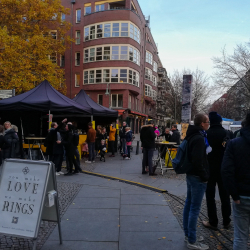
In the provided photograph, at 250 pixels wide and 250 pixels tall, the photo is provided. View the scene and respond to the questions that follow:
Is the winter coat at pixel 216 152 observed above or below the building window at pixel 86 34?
below

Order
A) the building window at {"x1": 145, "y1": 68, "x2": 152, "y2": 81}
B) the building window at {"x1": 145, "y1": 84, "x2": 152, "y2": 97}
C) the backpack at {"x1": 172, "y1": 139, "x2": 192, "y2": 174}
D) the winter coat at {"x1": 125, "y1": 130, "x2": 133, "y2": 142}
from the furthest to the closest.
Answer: the building window at {"x1": 145, "y1": 84, "x2": 152, "y2": 97} → the building window at {"x1": 145, "y1": 68, "x2": 152, "y2": 81} → the winter coat at {"x1": 125, "y1": 130, "x2": 133, "y2": 142} → the backpack at {"x1": 172, "y1": 139, "x2": 192, "y2": 174}

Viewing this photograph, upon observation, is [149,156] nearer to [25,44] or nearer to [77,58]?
[25,44]

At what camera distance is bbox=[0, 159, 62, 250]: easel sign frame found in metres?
3.32

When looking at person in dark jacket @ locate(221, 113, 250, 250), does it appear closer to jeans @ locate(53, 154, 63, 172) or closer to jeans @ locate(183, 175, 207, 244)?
jeans @ locate(183, 175, 207, 244)

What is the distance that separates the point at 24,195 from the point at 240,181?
99.4 inches

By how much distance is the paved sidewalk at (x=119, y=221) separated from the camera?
3751mm

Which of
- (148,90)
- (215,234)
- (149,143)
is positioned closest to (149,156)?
(149,143)

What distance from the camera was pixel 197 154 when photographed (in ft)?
11.7

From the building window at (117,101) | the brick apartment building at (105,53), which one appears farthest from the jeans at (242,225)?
the building window at (117,101)

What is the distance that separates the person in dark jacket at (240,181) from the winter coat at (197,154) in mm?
751

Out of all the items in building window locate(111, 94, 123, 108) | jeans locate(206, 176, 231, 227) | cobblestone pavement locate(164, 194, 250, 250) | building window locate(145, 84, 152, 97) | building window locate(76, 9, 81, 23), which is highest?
building window locate(76, 9, 81, 23)

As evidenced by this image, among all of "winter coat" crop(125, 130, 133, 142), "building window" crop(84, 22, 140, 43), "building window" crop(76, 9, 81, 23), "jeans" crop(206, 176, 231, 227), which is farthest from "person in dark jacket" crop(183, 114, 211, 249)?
"building window" crop(76, 9, 81, 23)

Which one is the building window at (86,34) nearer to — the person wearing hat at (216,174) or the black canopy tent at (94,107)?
the black canopy tent at (94,107)

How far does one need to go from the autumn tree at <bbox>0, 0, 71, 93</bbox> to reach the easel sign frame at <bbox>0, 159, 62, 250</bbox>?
1922 centimetres
